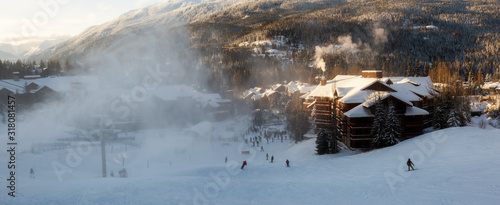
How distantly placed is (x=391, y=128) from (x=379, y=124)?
96cm

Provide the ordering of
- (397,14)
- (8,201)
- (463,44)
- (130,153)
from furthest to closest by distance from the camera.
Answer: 1. (397,14)
2. (463,44)
3. (130,153)
4. (8,201)

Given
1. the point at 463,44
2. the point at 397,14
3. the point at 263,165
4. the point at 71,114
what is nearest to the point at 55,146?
the point at 71,114

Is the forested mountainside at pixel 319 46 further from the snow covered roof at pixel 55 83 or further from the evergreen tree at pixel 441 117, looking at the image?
the evergreen tree at pixel 441 117

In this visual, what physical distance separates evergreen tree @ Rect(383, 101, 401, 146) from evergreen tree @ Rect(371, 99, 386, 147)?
0.30 metres

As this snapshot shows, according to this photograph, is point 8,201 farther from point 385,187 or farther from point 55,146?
point 55,146

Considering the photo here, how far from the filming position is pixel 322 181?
17.2 metres

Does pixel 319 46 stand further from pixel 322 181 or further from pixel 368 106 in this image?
pixel 322 181

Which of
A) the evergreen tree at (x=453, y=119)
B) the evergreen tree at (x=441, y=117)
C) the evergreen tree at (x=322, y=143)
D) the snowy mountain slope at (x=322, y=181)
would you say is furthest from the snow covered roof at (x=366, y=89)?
the snowy mountain slope at (x=322, y=181)

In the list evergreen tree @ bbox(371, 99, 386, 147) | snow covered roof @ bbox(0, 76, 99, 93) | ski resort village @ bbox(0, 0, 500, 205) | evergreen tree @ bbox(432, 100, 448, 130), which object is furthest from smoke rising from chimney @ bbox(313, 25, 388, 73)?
evergreen tree @ bbox(371, 99, 386, 147)

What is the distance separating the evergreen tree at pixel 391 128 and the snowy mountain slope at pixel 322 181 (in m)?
2.00

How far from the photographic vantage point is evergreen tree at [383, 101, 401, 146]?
26156 millimetres

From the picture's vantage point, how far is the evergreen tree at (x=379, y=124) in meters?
26.4

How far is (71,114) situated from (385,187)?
1831 inches

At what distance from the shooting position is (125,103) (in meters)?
53.1
